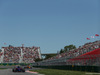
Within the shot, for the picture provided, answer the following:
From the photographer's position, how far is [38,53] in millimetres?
98000

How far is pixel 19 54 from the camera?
93.0 metres

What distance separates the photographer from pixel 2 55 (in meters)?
91.9

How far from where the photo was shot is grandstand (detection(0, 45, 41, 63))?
88.5 m

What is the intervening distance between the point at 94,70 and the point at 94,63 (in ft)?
Answer: 2.57

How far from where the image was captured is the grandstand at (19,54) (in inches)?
3485

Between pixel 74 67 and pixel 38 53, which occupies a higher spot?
pixel 38 53

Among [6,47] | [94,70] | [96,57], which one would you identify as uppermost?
[6,47]

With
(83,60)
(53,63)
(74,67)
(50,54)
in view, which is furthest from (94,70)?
(50,54)

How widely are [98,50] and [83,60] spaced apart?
7.34 meters

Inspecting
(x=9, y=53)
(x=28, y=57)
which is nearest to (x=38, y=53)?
(x=28, y=57)

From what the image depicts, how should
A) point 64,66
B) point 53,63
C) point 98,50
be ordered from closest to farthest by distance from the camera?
Answer: point 98,50 → point 64,66 → point 53,63

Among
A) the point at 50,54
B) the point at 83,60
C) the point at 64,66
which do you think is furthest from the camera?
the point at 50,54

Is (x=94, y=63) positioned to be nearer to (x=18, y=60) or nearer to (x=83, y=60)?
(x=83, y=60)

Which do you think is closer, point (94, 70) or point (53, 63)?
point (94, 70)
